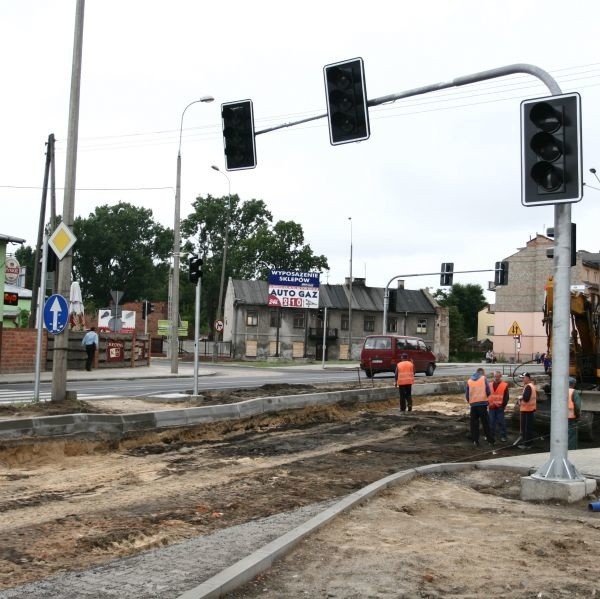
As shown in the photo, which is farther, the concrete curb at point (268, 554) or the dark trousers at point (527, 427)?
the dark trousers at point (527, 427)

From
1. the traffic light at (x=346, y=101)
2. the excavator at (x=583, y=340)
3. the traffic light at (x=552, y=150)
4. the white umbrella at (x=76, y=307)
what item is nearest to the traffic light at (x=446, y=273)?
the white umbrella at (x=76, y=307)

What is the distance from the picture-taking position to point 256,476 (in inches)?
386

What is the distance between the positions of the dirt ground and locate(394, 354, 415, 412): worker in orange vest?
466 cm

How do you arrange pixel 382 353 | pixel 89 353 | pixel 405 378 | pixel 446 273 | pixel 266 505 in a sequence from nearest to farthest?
pixel 266 505 → pixel 405 378 → pixel 89 353 → pixel 382 353 → pixel 446 273

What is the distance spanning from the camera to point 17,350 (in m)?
26.9

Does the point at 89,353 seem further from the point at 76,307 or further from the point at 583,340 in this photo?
the point at 583,340

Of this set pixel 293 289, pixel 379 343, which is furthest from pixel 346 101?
pixel 293 289

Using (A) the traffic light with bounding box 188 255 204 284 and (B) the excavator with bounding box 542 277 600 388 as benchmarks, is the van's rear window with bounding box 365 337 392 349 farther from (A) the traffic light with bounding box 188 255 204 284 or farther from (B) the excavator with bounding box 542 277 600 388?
(A) the traffic light with bounding box 188 255 204 284

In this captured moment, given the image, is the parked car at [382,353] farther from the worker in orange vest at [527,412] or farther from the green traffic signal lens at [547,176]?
the green traffic signal lens at [547,176]

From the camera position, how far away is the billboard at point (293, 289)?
52.8 meters

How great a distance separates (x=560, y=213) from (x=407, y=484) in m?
3.84

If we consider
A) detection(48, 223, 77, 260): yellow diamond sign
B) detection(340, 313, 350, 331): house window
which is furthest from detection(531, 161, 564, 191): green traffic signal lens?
detection(340, 313, 350, 331): house window

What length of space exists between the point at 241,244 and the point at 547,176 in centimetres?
8118

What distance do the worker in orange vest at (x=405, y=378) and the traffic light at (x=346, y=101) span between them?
8.92 m
